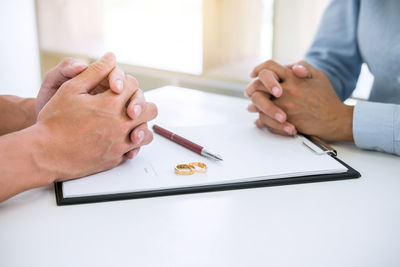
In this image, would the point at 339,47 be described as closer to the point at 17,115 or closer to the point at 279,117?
the point at 279,117

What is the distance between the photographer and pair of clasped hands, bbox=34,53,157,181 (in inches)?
28.0

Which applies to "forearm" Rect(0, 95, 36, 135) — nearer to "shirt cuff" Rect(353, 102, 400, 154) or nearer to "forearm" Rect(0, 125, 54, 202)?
"forearm" Rect(0, 125, 54, 202)

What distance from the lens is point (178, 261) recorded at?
1.74 feet

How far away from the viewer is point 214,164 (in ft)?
2.56

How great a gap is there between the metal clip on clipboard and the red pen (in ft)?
0.68

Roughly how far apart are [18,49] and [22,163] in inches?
110

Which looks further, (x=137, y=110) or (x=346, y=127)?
(x=346, y=127)

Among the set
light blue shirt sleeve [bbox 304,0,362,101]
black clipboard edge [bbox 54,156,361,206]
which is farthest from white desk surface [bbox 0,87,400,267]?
light blue shirt sleeve [bbox 304,0,362,101]

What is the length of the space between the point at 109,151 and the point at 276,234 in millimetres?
315

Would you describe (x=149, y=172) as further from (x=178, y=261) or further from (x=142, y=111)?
(x=178, y=261)

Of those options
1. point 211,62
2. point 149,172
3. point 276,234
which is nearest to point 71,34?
point 211,62

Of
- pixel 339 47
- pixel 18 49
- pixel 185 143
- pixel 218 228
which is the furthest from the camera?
pixel 18 49

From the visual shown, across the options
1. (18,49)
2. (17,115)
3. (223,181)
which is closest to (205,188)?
(223,181)

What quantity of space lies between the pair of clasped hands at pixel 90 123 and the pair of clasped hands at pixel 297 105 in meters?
0.30
